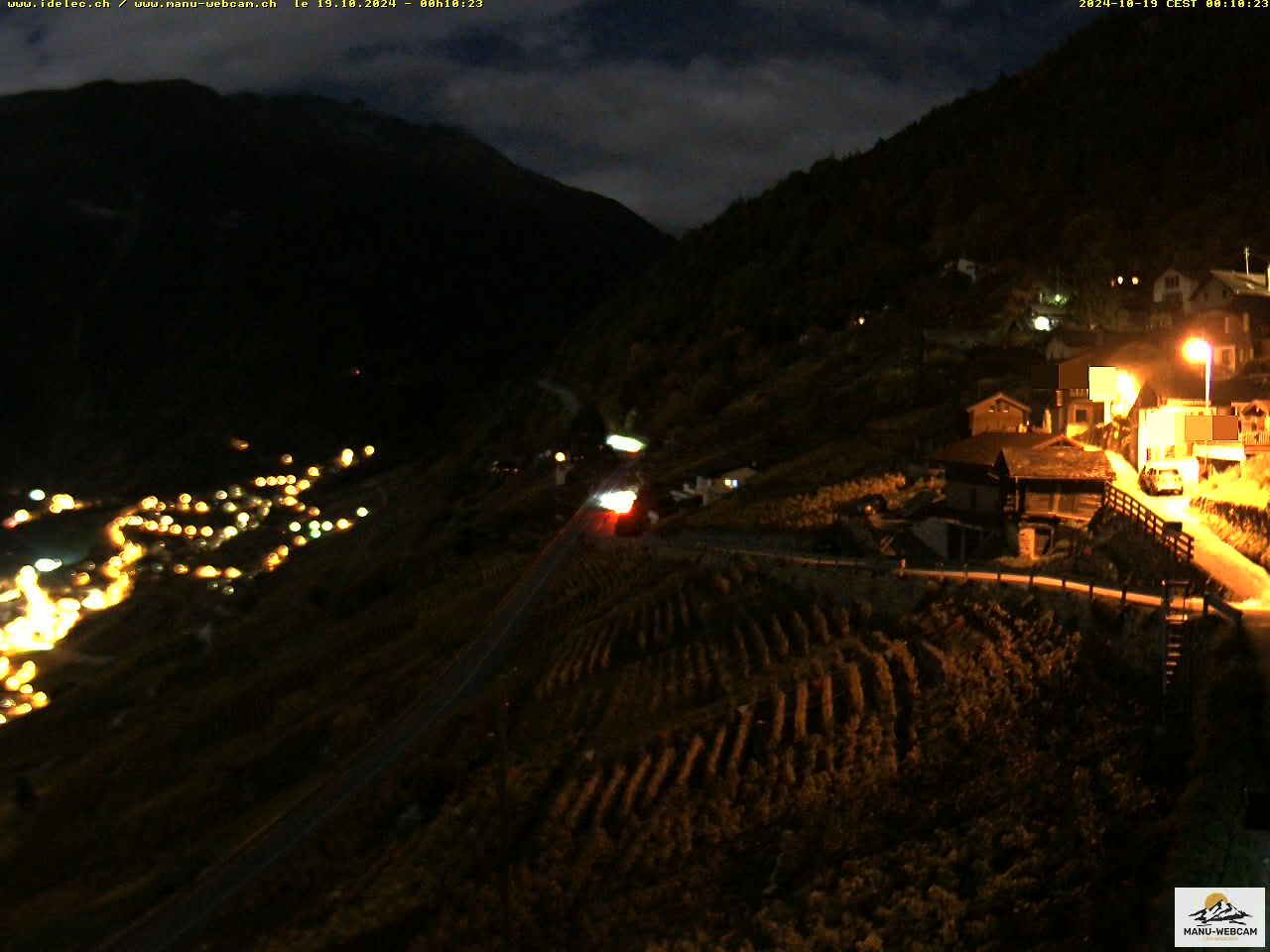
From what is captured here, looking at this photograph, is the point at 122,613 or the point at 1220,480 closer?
the point at 1220,480

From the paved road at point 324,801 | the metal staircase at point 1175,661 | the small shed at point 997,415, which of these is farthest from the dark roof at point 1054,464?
the paved road at point 324,801

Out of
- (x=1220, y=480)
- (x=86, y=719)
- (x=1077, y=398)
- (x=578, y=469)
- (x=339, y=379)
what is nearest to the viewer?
(x=1220, y=480)

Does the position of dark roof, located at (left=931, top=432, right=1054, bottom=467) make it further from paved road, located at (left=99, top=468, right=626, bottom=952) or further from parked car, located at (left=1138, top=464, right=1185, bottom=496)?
paved road, located at (left=99, top=468, right=626, bottom=952)

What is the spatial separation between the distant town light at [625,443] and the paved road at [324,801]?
2145 centimetres

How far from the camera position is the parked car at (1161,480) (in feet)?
72.5

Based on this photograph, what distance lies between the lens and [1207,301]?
3381cm

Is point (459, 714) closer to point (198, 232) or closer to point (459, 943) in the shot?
point (459, 943)

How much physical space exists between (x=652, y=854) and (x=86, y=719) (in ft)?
81.3

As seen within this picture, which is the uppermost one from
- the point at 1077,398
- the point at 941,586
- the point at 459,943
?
the point at 1077,398

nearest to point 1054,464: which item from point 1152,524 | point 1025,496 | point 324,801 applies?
point 1025,496

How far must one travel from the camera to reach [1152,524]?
58.5 feet

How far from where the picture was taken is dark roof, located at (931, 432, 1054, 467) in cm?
2238

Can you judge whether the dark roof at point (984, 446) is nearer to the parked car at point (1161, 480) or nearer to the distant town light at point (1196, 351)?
the parked car at point (1161, 480)

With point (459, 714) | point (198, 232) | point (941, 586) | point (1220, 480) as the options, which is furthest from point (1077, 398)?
point (198, 232)
